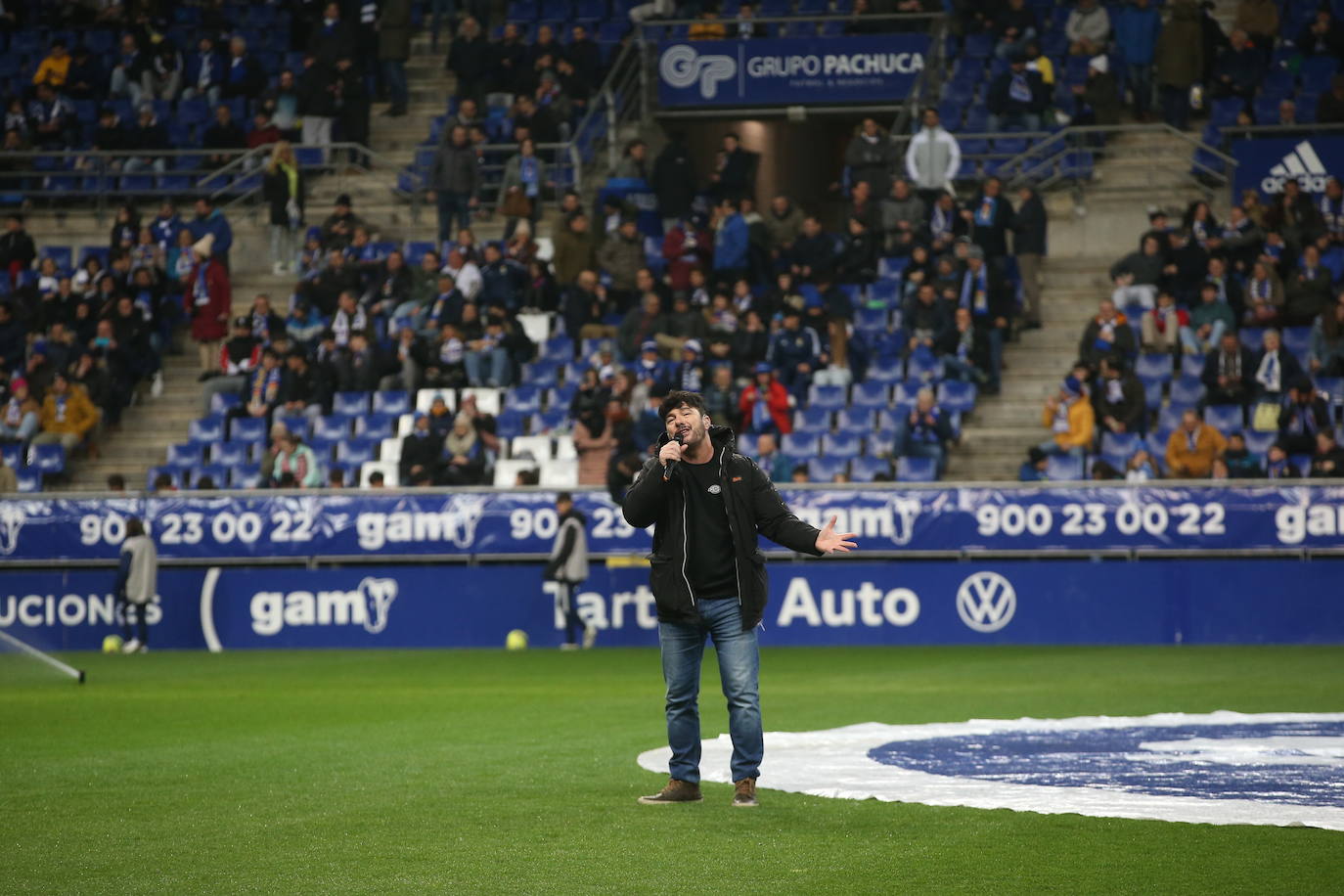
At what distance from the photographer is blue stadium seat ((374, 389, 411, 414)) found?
88.1 ft

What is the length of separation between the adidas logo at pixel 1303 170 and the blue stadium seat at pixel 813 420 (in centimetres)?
746

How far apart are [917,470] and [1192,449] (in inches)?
133

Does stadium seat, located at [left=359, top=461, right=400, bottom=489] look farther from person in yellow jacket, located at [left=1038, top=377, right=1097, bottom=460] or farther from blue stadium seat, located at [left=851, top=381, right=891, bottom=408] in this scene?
person in yellow jacket, located at [left=1038, top=377, right=1097, bottom=460]

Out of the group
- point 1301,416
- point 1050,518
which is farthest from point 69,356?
point 1301,416

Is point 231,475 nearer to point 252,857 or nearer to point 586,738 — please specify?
point 586,738

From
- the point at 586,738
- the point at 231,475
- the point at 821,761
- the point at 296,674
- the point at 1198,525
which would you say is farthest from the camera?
the point at 231,475

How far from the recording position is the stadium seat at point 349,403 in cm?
2702

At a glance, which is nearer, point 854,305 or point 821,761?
point 821,761

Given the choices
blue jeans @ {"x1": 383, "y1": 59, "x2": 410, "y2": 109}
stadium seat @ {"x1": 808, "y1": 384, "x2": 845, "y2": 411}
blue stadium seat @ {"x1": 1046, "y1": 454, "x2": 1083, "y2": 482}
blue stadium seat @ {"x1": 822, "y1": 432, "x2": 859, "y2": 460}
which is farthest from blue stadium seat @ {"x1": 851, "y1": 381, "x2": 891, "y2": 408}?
blue jeans @ {"x1": 383, "y1": 59, "x2": 410, "y2": 109}

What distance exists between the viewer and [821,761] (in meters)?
11.5

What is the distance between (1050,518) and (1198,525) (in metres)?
1.66

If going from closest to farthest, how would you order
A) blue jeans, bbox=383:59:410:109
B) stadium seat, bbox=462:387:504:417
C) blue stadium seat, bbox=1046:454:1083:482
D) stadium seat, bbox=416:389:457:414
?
blue stadium seat, bbox=1046:454:1083:482, stadium seat, bbox=462:387:504:417, stadium seat, bbox=416:389:457:414, blue jeans, bbox=383:59:410:109

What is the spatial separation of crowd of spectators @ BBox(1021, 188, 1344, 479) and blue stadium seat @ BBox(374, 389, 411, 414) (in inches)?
343

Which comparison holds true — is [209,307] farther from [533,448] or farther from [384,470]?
[533,448]
